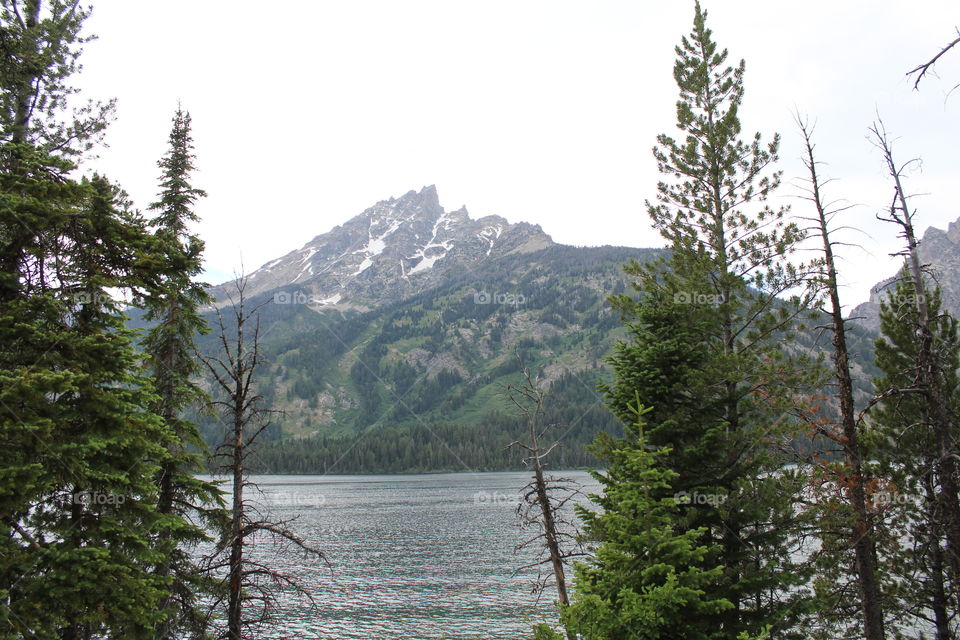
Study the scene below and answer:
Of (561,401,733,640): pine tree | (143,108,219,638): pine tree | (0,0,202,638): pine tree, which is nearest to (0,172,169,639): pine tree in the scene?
(0,0,202,638): pine tree

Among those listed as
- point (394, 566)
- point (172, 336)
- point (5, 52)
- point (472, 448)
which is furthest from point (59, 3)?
point (472, 448)

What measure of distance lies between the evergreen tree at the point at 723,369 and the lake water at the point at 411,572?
5.64m

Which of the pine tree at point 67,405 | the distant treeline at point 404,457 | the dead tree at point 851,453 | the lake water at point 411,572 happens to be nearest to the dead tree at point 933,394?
the dead tree at point 851,453

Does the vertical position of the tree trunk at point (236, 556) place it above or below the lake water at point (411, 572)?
above

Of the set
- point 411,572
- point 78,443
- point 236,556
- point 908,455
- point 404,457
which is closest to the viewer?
point 78,443

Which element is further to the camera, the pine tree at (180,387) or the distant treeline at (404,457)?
the distant treeline at (404,457)

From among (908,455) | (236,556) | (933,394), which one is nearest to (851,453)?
(933,394)

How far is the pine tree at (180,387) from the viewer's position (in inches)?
627

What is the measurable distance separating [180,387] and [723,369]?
1532 centimetres

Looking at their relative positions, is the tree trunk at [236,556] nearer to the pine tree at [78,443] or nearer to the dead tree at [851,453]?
the pine tree at [78,443]

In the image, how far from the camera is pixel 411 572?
181 feet

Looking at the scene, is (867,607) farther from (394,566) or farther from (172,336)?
(394,566)

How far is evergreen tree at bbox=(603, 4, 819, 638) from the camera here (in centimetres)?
1429

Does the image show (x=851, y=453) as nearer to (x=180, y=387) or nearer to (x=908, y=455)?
(x=908, y=455)
